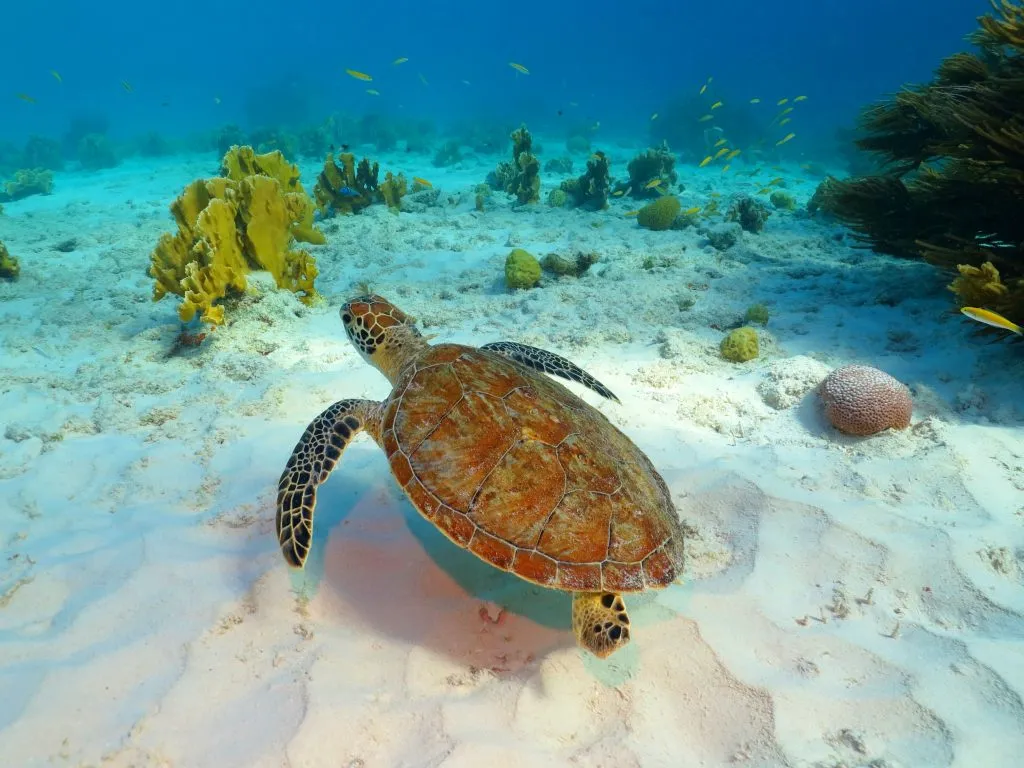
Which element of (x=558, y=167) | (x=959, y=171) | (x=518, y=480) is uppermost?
(x=959, y=171)

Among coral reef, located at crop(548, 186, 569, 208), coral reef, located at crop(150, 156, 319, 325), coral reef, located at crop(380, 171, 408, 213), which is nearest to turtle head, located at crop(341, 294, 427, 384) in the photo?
coral reef, located at crop(150, 156, 319, 325)

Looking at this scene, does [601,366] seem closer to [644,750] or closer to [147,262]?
[644,750]

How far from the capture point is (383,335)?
365 centimetres

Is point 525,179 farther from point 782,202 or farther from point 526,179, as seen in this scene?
point 782,202

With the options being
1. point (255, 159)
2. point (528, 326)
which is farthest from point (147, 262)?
point (528, 326)

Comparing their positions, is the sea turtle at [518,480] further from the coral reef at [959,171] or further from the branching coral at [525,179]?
the branching coral at [525,179]

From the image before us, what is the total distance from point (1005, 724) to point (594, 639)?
59.2 inches

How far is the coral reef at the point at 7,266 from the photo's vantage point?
6.96 metres

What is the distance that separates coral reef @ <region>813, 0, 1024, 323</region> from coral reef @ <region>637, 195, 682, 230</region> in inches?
134

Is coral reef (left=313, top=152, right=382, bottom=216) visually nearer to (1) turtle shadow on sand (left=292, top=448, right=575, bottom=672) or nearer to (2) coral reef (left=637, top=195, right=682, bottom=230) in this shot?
(2) coral reef (left=637, top=195, right=682, bottom=230)

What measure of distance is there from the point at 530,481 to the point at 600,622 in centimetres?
66

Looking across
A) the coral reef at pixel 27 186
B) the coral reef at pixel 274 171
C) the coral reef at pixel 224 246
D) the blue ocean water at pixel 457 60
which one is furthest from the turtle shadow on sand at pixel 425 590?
the blue ocean water at pixel 457 60

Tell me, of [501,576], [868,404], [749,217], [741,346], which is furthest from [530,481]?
[749,217]

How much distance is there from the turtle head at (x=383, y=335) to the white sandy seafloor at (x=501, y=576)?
72 centimetres
